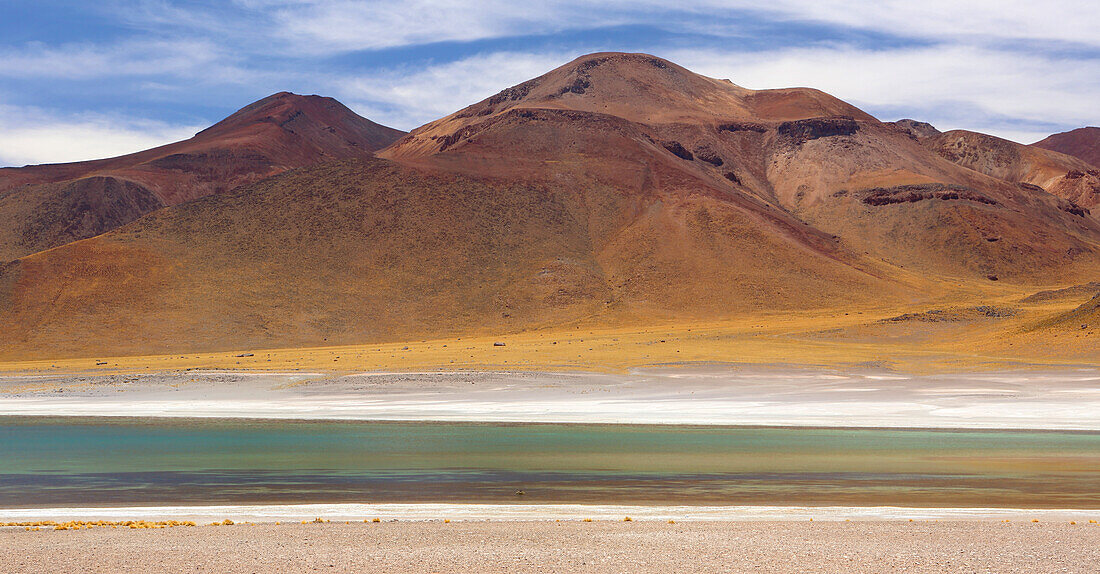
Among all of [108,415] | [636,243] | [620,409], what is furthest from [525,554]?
[636,243]

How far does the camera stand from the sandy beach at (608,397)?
3681 centimetres

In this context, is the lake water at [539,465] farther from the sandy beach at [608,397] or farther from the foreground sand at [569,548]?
the foreground sand at [569,548]

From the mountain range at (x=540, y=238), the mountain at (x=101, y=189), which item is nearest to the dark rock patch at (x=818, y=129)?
the mountain range at (x=540, y=238)

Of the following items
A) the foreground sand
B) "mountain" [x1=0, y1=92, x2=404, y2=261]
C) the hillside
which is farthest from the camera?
"mountain" [x1=0, y1=92, x2=404, y2=261]

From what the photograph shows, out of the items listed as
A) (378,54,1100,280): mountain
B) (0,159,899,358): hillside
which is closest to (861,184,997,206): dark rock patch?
A: (378,54,1100,280): mountain

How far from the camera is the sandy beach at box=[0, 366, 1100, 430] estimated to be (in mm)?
36812

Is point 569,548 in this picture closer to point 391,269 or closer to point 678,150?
point 391,269

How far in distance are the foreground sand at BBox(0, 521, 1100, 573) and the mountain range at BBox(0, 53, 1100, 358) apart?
176 feet

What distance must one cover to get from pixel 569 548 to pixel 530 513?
4218 mm

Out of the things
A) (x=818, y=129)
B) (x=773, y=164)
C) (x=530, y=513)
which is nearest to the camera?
(x=530, y=513)

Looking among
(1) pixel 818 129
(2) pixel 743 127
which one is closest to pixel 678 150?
(2) pixel 743 127

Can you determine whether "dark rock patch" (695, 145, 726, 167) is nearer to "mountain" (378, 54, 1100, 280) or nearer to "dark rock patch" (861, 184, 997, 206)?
"mountain" (378, 54, 1100, 280)

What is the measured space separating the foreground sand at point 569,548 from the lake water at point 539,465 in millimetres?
4229

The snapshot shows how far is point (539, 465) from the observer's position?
2527 centimetres
